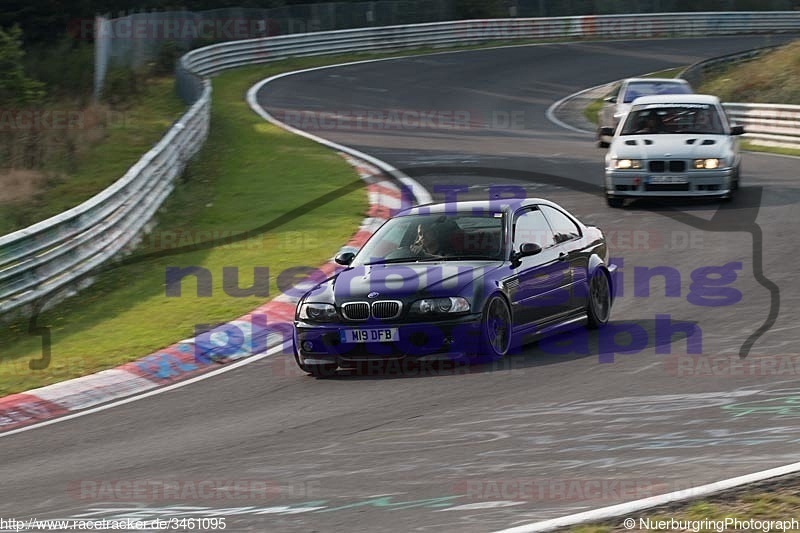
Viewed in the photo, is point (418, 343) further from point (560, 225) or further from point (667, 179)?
point (667, 179)

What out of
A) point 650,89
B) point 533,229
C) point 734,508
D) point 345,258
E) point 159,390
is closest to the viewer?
point 734,508

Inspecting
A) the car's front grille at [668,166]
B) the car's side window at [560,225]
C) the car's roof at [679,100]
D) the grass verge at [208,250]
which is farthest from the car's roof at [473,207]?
the car's roof at [679,100]

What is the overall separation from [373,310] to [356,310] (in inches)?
5.5

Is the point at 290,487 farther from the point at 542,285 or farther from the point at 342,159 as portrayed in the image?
the point at 342,159

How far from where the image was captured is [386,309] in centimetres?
1007

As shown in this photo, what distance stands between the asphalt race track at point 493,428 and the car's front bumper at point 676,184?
1806 millimetres

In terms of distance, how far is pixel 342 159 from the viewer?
23.5 metres

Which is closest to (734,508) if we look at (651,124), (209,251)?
(209,251)

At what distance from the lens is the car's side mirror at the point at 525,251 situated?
Result: 10.8 meters

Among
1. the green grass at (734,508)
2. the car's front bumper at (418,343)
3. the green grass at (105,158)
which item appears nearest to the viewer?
the green grass at (734,508)

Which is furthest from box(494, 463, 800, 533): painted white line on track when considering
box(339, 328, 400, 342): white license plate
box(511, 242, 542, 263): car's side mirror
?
box(511, 242, 542, 263): car's side mirror

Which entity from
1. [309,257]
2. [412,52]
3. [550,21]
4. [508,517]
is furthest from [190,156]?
[550,21]

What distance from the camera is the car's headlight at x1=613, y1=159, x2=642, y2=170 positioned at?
18.2 meters

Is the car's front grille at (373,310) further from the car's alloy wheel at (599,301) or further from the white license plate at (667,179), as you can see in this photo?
the white license plate at (667,179)
